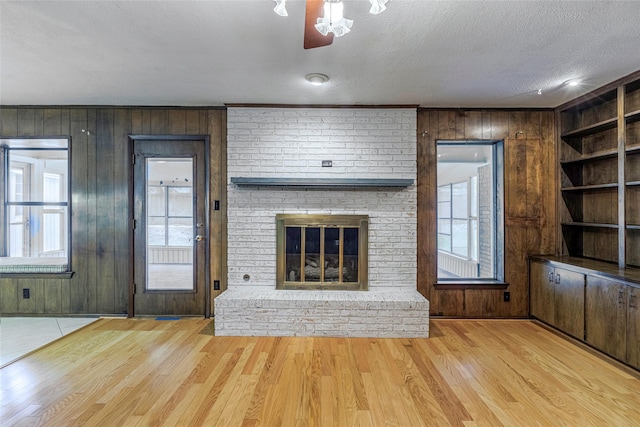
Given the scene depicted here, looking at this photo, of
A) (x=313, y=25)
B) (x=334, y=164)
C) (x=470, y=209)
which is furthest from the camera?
(x=470, y=209)

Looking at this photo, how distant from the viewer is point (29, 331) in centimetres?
321

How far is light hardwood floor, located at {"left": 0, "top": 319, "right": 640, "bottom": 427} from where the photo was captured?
6.27ft

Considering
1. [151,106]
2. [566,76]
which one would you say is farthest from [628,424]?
[151,106]

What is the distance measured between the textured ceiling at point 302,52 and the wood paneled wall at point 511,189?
10.7 inches

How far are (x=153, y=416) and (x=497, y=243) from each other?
3757 millimetres

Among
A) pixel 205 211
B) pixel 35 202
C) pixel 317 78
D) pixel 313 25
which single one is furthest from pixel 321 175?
pixel 35 202

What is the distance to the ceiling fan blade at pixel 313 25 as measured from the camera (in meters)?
1.47

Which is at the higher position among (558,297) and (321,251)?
(321,251)

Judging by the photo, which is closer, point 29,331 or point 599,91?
point 599,91

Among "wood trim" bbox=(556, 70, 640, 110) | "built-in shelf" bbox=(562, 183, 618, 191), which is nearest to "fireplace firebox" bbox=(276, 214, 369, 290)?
"built-in shelf" bbox=(562, 183, 618, 191)

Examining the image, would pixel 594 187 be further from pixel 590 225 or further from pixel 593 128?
pixel 593 128

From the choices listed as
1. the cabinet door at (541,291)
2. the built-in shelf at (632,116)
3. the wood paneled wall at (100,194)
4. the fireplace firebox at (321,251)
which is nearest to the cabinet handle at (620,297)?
the cabinet door at (541,291)

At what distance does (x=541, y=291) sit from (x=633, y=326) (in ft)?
3.31

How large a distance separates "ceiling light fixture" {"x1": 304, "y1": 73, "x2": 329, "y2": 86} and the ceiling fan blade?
100 centimetres
